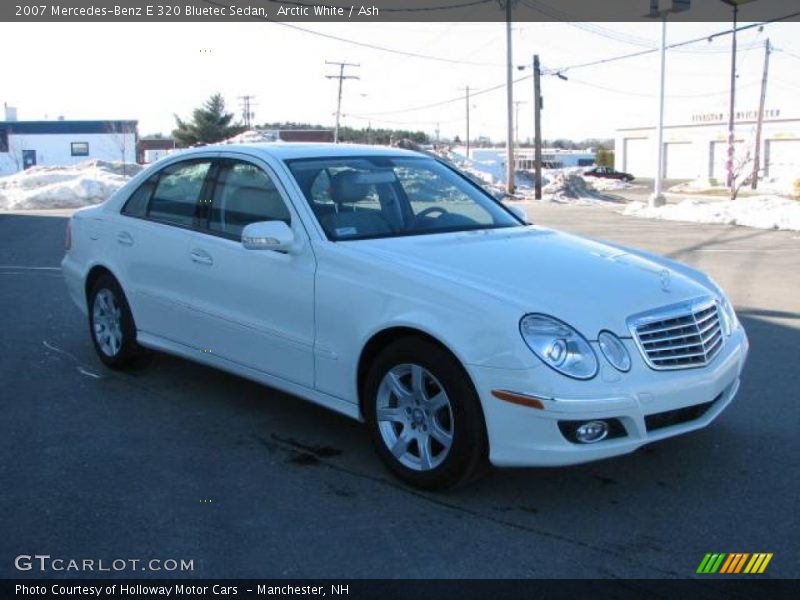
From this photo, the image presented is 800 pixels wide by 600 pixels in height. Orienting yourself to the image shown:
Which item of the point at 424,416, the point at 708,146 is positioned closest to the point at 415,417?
the point at 424,416

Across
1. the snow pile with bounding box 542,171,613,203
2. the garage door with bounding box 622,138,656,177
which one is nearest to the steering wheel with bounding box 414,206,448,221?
the snow pile with bounding box 542,171,613,203

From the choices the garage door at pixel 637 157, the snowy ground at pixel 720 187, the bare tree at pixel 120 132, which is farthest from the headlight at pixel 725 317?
the garage door at pixel 637 157

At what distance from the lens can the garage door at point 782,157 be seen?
225 feet

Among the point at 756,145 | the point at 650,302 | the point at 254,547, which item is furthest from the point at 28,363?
the point at 756,145

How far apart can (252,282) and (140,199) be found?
1706 millimetres

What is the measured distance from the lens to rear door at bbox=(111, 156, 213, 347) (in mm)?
5480

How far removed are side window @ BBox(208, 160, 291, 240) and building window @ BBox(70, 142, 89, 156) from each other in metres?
84.7

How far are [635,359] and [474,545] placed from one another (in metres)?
1.07

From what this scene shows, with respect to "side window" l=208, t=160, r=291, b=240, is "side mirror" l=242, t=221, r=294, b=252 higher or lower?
lower

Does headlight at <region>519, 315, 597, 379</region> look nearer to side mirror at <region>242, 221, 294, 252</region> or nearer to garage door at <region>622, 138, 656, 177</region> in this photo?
side mirror at <region>242, 221, 294, 252</region>

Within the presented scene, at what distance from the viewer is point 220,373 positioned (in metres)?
6.33

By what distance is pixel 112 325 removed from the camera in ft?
20.7

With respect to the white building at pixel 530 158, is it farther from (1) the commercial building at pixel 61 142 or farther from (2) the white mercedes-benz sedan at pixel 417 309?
(2) the white mercedes-benz sedan at pixel 417 309
